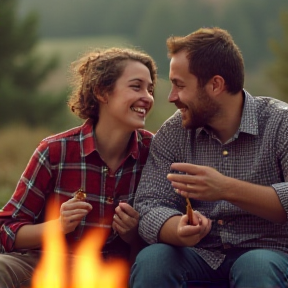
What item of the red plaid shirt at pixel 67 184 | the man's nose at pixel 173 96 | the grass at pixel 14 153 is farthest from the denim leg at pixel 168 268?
the grass at pixel 14 153

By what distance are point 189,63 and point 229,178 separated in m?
0.74

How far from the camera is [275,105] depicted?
12.5 feet

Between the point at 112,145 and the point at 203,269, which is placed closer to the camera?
the point at 203,269

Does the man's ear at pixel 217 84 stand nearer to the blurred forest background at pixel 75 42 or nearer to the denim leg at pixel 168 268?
the denim leg at pixel 168 268

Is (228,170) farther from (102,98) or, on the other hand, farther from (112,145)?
(102,98)

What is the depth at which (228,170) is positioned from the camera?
376 cm

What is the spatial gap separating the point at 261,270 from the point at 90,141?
1.20 m

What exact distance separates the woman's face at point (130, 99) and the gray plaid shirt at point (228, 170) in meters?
0.19

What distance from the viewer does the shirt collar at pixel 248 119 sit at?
12.2ft

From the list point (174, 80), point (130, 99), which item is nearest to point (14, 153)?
point (130, 99)

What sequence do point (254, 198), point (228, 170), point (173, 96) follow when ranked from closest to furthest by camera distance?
point (254, 198), point (228, 170), point (173, 96)

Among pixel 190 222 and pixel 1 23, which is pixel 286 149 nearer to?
pixel 190 222

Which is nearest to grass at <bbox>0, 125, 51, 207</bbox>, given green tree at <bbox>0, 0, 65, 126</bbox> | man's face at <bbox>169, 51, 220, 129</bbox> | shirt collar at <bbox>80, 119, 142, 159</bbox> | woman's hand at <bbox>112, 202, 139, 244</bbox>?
green tree at <bbox>0, 0, 65, 126</bbox>

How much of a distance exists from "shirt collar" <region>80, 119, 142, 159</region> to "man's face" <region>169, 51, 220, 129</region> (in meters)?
0.34
